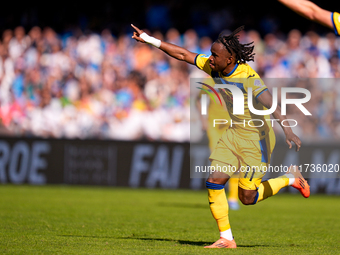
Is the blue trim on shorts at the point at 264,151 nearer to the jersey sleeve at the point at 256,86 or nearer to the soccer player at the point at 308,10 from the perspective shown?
the jersey sleeve at the point at 256,86

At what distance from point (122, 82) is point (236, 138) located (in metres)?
10.2

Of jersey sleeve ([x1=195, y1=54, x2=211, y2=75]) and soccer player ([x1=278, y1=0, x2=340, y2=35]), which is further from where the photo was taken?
jersey sleeve ([x1=195, y1=54, x2=211, y2=75])

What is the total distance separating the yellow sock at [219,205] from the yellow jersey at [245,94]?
28.8 inches

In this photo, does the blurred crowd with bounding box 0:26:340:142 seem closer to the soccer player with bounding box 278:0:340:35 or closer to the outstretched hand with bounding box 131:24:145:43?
the outstretched hand with bounding box 131:24:145:43

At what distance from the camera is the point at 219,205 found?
626cm

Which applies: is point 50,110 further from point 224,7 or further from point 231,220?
point 231,220

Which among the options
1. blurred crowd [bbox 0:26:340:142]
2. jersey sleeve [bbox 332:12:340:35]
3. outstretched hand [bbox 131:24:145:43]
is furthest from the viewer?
blurred crowd [bbox 0:26:340:142]

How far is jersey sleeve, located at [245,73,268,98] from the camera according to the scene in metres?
6.07

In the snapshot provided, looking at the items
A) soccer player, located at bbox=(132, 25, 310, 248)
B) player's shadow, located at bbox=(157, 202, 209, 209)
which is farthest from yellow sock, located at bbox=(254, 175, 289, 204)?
player's shadow, located at bbox=(157, 202, 209, 209)

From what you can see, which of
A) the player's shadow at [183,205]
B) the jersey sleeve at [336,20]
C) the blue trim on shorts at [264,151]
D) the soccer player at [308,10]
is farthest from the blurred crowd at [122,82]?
the soccer player at [308,10]

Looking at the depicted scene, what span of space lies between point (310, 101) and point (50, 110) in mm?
7447

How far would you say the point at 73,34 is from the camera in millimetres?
18438

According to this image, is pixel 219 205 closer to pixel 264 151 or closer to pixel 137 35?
pixel 264 151

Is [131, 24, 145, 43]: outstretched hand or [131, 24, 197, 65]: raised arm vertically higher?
[131, 24, 145, 43]: outstretched hand
